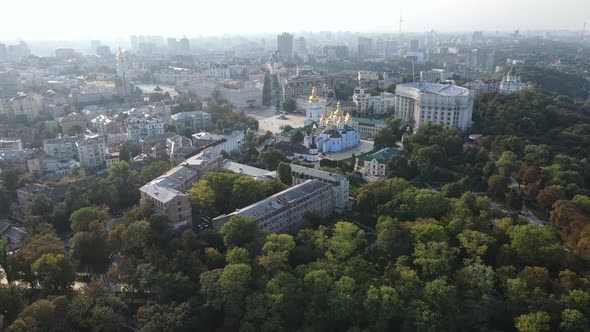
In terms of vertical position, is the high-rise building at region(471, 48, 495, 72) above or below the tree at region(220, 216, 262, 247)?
above

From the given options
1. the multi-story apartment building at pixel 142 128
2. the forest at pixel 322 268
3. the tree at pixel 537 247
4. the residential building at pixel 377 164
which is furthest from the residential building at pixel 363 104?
the tree at pixel 537 247

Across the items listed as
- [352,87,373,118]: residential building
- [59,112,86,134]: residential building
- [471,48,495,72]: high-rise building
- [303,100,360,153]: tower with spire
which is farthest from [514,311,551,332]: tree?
[471,48,495,72]: high-rise building

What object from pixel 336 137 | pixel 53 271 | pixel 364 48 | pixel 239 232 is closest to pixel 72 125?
pixel 336 137

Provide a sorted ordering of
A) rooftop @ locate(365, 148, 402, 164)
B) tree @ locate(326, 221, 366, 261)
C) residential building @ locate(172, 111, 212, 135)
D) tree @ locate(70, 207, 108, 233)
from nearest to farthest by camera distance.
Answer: tree @ locate(326, 221, 366, 261) → tree @ locate(70, 207, 108, 233) → rooftop @ locate(365, 148, 402, 164) → residential building @ locate(172, 111, 212, 135)

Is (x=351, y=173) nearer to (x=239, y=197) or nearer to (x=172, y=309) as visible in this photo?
(x=239, y=197)

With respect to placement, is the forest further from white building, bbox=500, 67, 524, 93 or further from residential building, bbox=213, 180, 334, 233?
white building, bbox=500, 67, 524, 93

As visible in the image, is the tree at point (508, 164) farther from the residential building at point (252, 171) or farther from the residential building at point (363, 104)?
the residential building at point (363, 104)
